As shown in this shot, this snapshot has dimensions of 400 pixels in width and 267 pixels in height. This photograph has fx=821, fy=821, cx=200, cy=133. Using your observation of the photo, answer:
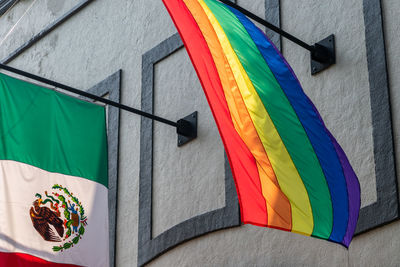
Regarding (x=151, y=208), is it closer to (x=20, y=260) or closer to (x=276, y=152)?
(x=20, y=260)

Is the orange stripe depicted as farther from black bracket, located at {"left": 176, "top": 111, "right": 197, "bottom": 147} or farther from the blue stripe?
black bracket, located at {"left": 176, "top": 111, "right": 197, "bottom": 147}

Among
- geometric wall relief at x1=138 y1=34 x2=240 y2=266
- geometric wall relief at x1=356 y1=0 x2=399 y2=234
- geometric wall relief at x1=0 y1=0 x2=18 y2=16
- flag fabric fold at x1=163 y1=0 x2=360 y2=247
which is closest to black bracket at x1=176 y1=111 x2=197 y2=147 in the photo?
geometric wall relief at x1=138 y1=34 x2=240 y2=266

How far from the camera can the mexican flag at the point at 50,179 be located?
7.63m

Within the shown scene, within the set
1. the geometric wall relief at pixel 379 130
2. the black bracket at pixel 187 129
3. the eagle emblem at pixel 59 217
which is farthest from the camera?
the black bracket at pixel 187 129

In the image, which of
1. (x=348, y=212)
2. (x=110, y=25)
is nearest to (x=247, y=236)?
(x=348, y=212)

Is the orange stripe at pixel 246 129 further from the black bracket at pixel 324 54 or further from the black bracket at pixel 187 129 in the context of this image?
the black bracket at pixel 187 129

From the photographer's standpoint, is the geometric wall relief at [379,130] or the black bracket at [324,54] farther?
the black bracket at [324,54]

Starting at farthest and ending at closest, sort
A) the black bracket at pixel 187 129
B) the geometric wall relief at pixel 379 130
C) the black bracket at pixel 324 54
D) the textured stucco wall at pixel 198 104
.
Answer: the black bracket at pixel 187 129
the black bracket at pixel 324 54
the textured stucco wall at pixel 198 104
the geometric wall relief at pixel 379 130

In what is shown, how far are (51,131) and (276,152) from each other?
2.78 m

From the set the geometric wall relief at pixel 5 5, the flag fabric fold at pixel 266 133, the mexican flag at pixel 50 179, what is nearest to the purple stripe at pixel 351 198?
the flag fabric fold at pixel 266 133

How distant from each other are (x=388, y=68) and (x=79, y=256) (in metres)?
3.41

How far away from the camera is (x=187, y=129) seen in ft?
31.3

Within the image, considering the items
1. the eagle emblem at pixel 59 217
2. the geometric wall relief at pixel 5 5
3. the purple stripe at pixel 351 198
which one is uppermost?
the geometric wall relief at pixel 5 5

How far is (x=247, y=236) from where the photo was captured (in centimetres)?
844
